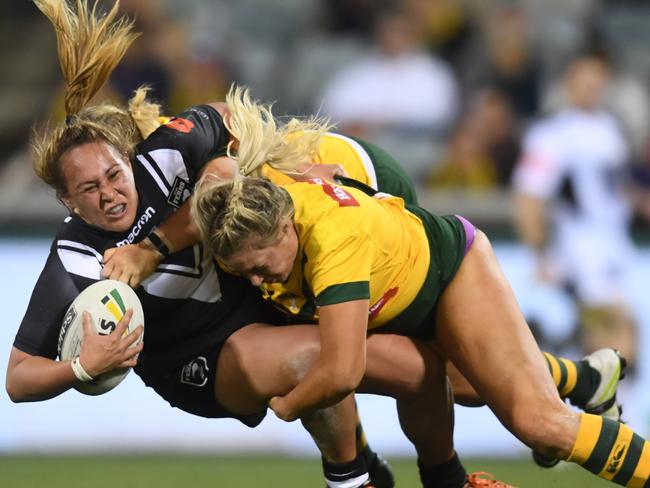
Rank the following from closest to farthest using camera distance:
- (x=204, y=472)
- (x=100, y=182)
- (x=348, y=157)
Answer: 1. (x=100, y=182)
2. (x=348, y=157)
3. (x=204, y=472)

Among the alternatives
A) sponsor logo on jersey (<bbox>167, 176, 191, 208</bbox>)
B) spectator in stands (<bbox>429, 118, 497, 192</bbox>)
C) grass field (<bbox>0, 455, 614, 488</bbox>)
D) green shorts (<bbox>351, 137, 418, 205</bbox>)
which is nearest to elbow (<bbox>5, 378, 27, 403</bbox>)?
sponsor logo on jersey (<bbox>167, 176, 191, 208</bbox>)

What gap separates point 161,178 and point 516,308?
4.84 ft

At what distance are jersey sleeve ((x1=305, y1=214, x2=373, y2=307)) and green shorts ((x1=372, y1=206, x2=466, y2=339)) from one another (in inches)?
15.7

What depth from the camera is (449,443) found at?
17.8ft

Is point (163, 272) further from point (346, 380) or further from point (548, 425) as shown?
point (548, 425)

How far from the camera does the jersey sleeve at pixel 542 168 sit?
30.9 ft

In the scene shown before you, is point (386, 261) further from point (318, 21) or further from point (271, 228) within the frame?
point (318, 21)

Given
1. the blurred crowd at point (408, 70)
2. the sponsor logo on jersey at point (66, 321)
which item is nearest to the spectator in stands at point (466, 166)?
the blurred crowd at point (408, 70)

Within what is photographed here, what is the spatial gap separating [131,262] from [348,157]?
115 cm

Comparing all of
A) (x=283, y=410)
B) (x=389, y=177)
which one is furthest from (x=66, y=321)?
(x=389, y=177)

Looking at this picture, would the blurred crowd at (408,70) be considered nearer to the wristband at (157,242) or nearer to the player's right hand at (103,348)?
the wristband at (157,242)

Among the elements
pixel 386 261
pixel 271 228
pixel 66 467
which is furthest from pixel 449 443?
pixel 66 467

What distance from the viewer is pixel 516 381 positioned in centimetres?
489

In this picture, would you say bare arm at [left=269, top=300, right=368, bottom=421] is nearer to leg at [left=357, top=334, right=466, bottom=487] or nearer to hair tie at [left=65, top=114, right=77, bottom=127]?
leg at [left=357, top=334, right=466, bottom=487]
